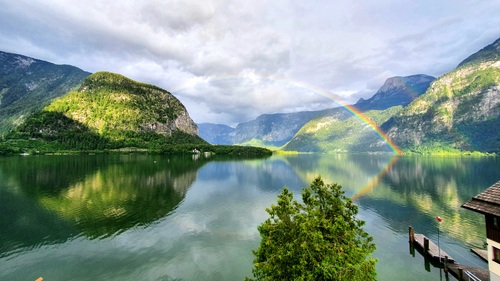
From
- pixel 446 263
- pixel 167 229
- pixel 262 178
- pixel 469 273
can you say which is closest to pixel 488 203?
pixel 469 273

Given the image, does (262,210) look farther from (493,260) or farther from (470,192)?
(470,192)

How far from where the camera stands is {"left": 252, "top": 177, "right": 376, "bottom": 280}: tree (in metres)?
17.2

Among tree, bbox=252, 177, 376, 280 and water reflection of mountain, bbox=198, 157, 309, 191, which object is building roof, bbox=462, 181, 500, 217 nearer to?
tree, bbox=252, 177, 376, 280

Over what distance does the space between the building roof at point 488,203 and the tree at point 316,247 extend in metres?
10.9

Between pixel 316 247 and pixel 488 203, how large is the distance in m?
16.7

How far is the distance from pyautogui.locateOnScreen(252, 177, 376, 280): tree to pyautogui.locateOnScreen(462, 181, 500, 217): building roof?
35.6 ft

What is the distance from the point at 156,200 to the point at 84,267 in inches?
1465

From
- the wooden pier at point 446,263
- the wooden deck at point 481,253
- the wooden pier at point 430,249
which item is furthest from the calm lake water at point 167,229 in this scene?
the wooden pier at point 430,249

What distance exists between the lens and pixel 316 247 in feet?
56.9

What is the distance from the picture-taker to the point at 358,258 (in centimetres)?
1812

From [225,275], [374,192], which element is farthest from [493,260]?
[374,192]

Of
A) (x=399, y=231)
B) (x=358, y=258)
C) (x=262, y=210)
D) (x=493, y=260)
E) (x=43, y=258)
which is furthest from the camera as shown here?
(x=262, y=210)

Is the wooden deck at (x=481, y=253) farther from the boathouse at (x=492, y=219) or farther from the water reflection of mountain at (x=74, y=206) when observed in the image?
the water reflection of mountain at (x=74, y=206)

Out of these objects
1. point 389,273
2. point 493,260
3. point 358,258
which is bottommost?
point 389,273
